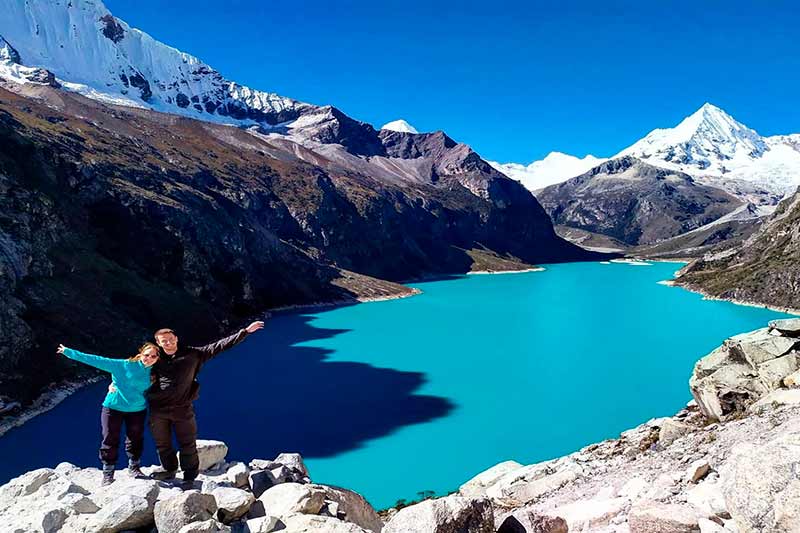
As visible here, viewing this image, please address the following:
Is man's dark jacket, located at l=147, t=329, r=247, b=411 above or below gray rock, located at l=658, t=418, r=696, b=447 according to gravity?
above

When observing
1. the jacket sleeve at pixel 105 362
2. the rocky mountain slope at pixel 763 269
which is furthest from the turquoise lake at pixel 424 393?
the jacket sleeve at pixel 105 362

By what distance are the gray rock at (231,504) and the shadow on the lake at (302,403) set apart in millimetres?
24303

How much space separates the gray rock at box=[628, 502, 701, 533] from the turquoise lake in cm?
1963

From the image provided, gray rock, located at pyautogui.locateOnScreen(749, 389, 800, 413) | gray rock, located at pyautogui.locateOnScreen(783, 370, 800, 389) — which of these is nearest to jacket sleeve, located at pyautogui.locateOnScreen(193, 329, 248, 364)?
gray rock, located at pyautogui.locateOnScreen(749, 389, 800, 413)

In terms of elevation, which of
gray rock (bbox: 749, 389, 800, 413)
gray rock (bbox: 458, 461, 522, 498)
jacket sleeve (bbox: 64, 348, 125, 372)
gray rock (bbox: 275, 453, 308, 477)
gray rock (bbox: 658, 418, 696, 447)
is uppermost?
jacket sleeve (bbox: 64, 348, 125, 372)

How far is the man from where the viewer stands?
10.0 metres

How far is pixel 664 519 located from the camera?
747cm

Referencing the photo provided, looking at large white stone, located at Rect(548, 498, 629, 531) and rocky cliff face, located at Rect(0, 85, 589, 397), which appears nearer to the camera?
large white stone, located at Rect(548, 498, 629, 531)

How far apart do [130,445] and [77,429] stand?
103 feet

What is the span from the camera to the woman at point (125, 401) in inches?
391

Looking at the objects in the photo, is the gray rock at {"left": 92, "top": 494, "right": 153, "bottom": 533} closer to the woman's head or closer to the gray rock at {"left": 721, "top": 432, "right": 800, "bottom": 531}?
the woman's head

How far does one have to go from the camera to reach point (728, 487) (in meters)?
7.02

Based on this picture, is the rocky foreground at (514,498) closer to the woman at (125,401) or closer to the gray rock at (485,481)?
the woman at (125,401)

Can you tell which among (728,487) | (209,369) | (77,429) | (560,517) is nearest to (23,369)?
(77,429)
